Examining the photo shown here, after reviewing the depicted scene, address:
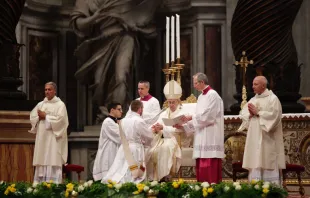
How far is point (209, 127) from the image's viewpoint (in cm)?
1261

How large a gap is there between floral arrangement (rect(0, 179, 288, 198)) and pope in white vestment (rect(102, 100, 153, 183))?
1.57 meters

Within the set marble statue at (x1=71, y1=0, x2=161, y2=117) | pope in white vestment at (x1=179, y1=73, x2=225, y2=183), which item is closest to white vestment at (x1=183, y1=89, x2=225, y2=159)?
pope in white vestment at (x1=179, y1=73, x2=225, y2=183)

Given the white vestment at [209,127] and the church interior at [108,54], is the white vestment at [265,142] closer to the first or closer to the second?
the white vestment at [209,127]

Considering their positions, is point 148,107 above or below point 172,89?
below

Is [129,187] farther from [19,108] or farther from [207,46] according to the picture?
[207,46]

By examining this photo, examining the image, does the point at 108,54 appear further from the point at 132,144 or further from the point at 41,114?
the point at 132,144

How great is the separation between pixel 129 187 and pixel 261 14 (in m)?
4.87

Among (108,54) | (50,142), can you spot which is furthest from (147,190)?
(108,54)

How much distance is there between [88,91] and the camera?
18547 mm

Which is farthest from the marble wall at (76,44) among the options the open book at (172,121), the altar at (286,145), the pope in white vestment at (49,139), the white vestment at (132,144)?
the open book at (172,121)

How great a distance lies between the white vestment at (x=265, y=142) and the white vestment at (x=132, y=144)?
4.62 ft

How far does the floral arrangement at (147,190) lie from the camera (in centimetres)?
1034

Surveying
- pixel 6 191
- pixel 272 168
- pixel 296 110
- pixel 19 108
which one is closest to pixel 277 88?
pixel 296 110

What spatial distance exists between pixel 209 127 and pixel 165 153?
34.6 inches
